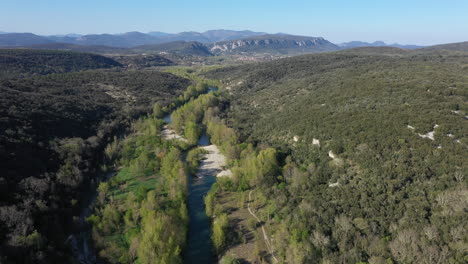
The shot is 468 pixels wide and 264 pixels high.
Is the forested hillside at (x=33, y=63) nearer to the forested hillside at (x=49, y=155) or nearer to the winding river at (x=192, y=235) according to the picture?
the forested hillside at (x=49, y=155)

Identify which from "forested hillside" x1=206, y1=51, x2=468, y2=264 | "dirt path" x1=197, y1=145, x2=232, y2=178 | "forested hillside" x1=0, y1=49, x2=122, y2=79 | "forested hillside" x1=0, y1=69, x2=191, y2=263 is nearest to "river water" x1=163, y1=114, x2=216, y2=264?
"dirt path" x1=197, y1=145, x2=232, y2=178

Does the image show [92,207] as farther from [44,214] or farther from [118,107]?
[118,107]

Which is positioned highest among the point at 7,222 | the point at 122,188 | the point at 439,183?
the point at 439,183

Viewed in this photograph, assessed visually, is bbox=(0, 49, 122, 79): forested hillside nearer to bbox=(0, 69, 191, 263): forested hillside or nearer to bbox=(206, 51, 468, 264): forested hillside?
bbox=(0, 69, 191, 263): forested hillside

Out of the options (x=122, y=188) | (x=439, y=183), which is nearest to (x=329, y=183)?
(x=439, y=183)

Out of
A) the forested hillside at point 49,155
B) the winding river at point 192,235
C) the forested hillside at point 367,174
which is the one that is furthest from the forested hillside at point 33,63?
the forested hillside at point 367,174

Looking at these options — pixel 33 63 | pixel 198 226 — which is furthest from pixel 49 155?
pixel 33 63

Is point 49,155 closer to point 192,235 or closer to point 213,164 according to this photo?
point 213,164
